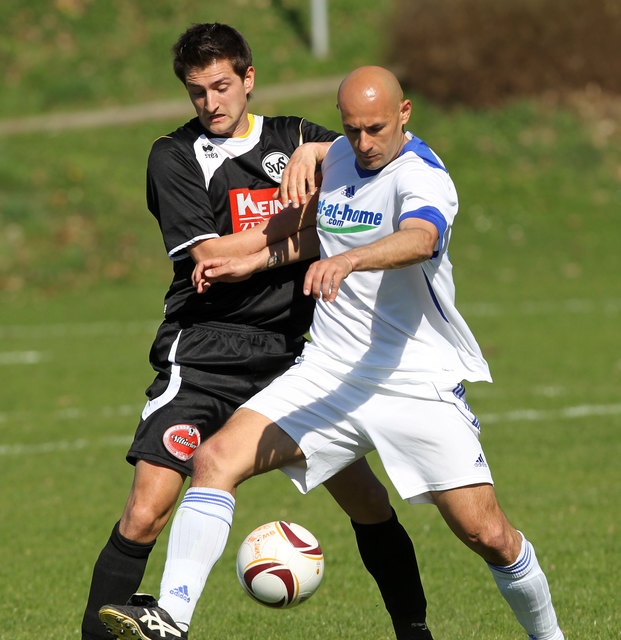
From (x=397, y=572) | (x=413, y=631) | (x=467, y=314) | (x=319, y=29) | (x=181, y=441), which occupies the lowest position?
(x=467, y=314)

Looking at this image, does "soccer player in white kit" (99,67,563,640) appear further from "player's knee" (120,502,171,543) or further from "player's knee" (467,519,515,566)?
"player's knee" (120,502,171,543)

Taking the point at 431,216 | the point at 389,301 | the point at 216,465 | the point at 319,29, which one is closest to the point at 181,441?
the point at 216,465

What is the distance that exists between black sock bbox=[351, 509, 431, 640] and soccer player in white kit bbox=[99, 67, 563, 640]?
0.58 m

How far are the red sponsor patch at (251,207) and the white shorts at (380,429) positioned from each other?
0.83 metres

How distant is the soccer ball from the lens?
4.63 meters

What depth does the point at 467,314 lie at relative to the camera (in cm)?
1578

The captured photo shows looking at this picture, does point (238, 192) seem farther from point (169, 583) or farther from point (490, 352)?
point (490, 352)

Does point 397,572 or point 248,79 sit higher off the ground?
point 248,79

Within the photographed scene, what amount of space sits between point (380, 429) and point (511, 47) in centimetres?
2125

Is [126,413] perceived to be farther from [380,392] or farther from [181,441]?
[380,392]

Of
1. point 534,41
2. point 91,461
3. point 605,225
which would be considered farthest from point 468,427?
point 534,41

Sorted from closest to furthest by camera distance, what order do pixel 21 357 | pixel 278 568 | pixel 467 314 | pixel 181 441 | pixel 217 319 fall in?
pixel 278 568, pixel 181 441, pixel 217 319, pixel 21 357, pixel 467 314

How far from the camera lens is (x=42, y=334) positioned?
1517 cm

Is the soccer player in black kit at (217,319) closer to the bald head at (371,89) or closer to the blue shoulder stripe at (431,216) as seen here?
the bald head at (371,89)
